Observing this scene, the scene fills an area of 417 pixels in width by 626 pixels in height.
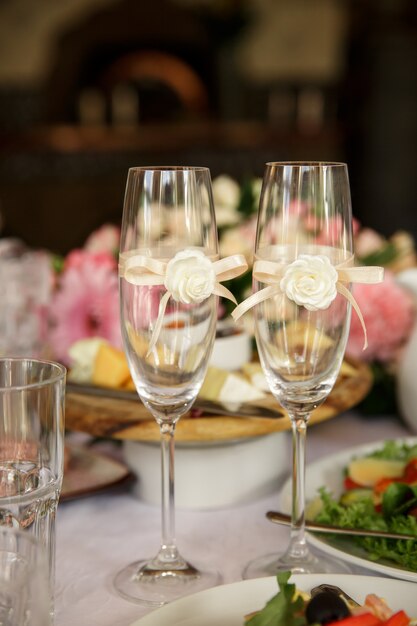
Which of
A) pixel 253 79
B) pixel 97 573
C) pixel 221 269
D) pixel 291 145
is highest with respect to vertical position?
pixel 253 79

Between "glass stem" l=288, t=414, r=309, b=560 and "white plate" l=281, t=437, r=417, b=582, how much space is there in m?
0.02

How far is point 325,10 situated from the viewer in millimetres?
5898

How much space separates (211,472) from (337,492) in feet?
0.46

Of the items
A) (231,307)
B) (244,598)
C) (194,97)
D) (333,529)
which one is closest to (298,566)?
(333,529)

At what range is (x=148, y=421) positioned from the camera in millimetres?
974

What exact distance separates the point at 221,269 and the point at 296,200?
0.29 feet

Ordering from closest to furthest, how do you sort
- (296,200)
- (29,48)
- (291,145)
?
(296,200) < (29,48) < (291,145)

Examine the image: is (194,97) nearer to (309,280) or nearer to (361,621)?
(309,280)

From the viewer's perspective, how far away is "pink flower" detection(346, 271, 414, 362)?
1288mm

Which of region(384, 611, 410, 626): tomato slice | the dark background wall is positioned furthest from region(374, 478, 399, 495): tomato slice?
the dark background wall

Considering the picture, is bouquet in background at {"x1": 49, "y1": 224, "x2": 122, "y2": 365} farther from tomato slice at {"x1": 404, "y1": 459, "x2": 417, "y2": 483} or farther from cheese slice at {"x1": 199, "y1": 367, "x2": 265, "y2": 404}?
tomato slice at {"x1": 404, "y1": 459, "x2": 417, "y2": 483}

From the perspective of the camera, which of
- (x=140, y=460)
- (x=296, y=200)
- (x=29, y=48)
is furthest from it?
(x=29, y=48)

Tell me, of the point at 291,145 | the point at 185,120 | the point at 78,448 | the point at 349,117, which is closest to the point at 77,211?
the point at 185,120

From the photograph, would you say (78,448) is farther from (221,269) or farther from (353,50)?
(353,50)
